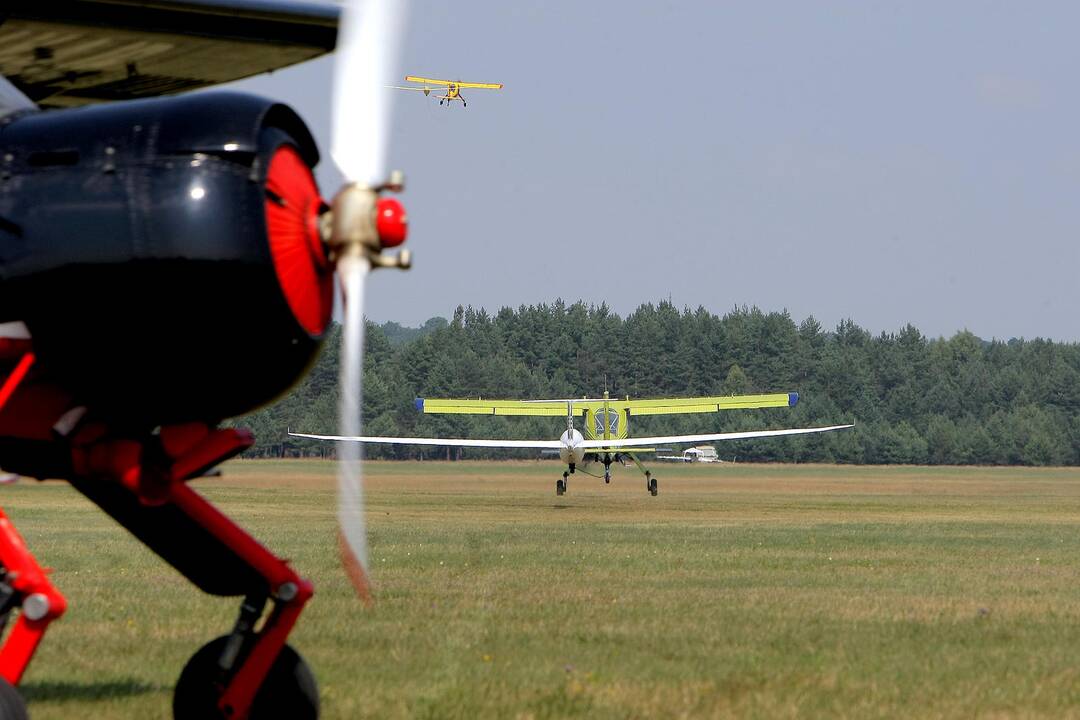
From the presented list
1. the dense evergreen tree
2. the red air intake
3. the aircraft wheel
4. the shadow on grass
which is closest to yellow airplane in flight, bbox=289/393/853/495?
the shadow on grass

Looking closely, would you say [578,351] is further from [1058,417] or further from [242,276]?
[242,276]

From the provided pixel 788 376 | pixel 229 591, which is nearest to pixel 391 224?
pixel 229 591

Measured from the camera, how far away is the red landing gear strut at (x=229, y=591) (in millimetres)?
6855

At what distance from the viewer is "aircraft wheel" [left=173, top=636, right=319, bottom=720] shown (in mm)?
7004

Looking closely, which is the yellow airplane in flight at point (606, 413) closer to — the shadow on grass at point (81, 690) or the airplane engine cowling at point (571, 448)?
the airplane engine cowling at point (571, 448)

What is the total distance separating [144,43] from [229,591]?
3399 mm

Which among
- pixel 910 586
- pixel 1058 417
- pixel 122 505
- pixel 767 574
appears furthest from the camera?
pixel 1058 417

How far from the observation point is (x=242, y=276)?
590cm

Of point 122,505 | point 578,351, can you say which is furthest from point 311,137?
point 578,351

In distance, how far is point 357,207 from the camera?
5906mm

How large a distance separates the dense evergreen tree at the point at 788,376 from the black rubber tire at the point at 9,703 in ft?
437

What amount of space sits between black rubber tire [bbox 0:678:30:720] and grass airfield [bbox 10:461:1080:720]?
227 centimetres

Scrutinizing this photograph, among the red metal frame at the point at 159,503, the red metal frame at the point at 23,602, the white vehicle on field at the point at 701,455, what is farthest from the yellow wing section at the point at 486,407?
the white vehicle on field at the point at 701,455

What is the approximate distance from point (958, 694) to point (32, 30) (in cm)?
635
